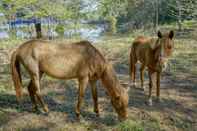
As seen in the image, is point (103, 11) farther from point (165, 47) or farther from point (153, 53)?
point (165, 47)

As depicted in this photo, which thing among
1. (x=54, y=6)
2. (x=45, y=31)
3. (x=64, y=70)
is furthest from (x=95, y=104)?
(x=45, y=31)

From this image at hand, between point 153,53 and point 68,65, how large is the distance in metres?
1.79

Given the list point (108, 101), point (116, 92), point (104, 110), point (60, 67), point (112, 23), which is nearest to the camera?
point (116, 92)

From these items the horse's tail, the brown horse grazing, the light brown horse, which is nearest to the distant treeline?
the brown horse grazing

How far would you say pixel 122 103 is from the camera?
5.04 m

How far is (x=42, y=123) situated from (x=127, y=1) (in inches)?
1096

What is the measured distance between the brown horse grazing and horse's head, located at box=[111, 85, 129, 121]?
961 millimetres

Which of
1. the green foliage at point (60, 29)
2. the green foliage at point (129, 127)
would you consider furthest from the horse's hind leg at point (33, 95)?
the green foliage at point (60, 29)

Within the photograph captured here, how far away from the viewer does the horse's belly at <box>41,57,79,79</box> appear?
5.23m

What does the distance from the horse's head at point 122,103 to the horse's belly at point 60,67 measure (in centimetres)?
80

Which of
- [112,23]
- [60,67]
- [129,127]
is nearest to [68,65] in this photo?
[60,67]

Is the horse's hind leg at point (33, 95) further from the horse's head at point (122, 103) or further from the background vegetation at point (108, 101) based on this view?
the horse's head at point (122, 103)

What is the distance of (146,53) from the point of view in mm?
6445

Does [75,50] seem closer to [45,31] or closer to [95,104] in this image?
[95,104]
